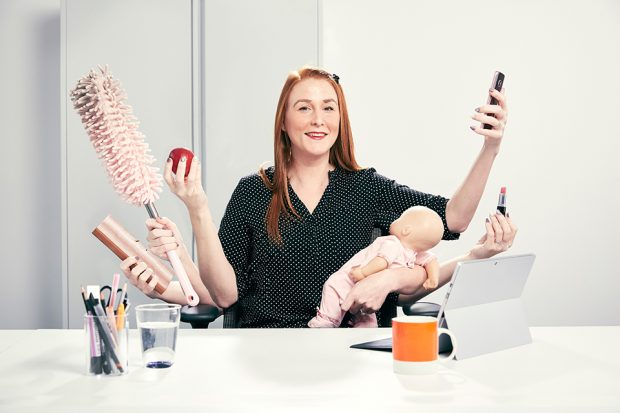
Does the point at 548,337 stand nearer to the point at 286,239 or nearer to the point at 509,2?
the point at 286,239

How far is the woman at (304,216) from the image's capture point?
2109 mm

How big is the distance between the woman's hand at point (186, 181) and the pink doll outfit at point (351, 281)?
53cm

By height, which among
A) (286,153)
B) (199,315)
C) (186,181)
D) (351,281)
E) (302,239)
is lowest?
(199,315)

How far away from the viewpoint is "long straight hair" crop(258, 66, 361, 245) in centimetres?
216

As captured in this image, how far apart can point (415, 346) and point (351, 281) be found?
778 millimetres

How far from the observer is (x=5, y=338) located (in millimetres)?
1542

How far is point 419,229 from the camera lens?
6.54ft

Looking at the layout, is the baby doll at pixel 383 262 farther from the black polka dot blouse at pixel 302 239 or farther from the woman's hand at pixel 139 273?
the woman's hand at pixel 139 273

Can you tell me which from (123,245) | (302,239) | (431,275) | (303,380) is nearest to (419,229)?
(431,275)

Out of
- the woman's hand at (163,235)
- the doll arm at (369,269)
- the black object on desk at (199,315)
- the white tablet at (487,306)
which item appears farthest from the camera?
the black object on desk at (199,315)

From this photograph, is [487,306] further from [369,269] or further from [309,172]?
[309,172]

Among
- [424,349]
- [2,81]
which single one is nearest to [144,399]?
[424,349]

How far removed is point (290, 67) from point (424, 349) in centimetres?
209

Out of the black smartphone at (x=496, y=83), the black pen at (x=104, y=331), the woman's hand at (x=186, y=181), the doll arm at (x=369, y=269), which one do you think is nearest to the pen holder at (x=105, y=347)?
the black pen at (x=104, y=331)
